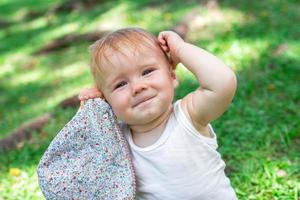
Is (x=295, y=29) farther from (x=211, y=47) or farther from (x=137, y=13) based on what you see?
(x=137, y=13)

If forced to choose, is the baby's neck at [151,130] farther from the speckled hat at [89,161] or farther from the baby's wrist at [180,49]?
the baby's wrist at [180,49]

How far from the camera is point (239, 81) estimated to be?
14.6ft

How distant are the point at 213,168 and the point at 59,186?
2.26 feet

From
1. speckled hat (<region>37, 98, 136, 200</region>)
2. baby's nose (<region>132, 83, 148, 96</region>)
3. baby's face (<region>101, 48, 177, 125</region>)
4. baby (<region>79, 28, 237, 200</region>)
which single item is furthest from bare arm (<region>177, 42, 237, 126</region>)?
speckled hat (<region>37, 98, 136, 200</region>)

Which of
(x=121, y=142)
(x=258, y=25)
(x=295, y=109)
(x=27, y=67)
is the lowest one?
(x=27, y=67)

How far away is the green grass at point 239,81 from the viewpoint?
323 centimetres

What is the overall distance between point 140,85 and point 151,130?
252 mm

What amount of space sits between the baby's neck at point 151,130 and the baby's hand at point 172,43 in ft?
0.75

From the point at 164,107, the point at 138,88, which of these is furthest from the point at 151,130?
the point at 138,88

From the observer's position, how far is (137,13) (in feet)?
25.4

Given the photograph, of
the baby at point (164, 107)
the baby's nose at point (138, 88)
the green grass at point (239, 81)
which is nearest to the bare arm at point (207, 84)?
the baby at point (164, 107)

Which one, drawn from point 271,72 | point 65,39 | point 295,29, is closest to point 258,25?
point 295,29

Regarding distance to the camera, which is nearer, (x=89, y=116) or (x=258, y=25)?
(x=89, y=116)

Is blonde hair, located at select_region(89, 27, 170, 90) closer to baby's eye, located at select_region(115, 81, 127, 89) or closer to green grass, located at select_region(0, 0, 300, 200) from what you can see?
baby's eye, located at select_region(115, 81, 127, 89)
